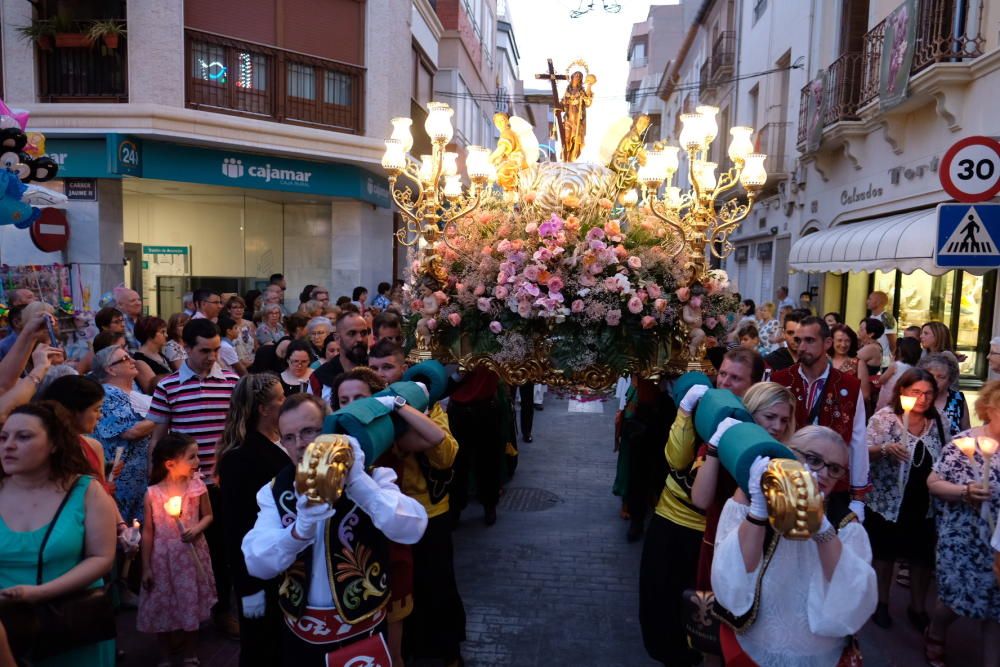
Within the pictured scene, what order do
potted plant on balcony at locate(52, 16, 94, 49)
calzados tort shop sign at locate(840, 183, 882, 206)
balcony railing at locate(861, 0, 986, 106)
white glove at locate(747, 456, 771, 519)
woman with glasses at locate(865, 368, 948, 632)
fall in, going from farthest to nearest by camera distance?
calzados tort shop sign at locate(840, 183, 882, 206), potted plant on balcony at locate(52, 16, 94, 49), balcony railing at locate(861, 0, 986, 106), woman with glasses at locate(865, 368, 948, 632), white glove at locate(747, 456, 771, 519)

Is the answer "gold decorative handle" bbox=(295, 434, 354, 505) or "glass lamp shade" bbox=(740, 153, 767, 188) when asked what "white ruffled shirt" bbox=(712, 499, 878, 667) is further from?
"glass lamp shade" bbox=(740, 153, 767, 188)

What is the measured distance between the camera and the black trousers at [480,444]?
6.64m

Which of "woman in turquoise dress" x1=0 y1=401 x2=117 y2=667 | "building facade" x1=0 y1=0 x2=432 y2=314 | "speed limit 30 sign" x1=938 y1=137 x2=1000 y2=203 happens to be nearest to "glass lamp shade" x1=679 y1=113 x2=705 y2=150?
"speed limit 30 sign" x1=938 y1=137 x2=1000 y2=203

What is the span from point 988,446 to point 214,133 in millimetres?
11950

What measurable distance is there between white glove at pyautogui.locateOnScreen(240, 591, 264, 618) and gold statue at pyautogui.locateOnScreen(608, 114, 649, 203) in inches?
145

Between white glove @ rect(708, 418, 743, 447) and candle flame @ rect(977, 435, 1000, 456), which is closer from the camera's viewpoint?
white glove @ rect(708, 418, 743, 447)

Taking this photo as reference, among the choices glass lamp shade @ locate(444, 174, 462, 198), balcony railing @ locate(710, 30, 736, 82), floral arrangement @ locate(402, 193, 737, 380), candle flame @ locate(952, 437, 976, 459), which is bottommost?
candle flame @ locate(952, 437, 976, 459)

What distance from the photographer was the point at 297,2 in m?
13.1

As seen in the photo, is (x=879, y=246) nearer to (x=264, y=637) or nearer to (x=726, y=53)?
(x=264, y=637)

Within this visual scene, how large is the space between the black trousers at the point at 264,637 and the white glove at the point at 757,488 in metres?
2.19

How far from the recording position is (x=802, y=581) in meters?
2.37

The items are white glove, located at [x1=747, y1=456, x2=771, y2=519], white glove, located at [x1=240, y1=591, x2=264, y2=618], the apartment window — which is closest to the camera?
white glove, located at [x1=747, y1=456, x2=771, y2=519]

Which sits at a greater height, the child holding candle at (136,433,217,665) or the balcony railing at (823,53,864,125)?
the balcony railing at (823,53,864,125)

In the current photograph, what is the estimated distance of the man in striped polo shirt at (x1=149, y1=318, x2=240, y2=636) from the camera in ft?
14.6
